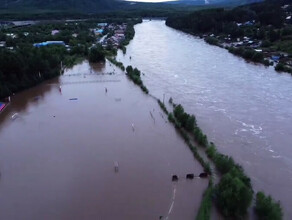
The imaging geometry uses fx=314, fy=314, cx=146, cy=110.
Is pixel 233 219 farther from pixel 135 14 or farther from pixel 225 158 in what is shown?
pixel 135 14

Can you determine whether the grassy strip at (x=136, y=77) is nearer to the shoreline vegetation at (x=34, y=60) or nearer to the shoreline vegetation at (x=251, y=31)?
the shoreline vegetation at (x=34, y=60)

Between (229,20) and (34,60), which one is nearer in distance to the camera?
(34,60)

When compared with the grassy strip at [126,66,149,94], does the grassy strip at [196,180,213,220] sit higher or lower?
higher

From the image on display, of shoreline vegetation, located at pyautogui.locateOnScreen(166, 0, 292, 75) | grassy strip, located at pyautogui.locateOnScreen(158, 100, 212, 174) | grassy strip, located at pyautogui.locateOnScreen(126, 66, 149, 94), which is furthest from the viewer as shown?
shoreline vegetation, located at pyautogui.locateOnScreen(166, 0, 292, 75)

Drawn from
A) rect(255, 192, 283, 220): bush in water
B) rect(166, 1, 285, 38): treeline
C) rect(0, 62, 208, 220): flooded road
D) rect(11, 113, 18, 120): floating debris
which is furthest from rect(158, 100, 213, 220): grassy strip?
rect(166, 1, 285, 38): treeline

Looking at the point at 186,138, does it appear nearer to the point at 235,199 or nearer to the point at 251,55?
the point at 235,199

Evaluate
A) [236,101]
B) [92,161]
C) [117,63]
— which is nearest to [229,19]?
[117,63]

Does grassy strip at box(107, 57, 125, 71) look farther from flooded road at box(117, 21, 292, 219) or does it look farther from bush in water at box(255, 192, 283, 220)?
bush in water at box(255, 192, 283, 220)

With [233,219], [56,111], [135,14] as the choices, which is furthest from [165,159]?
[135,14]
